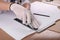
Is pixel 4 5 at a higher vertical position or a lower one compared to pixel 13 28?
higher

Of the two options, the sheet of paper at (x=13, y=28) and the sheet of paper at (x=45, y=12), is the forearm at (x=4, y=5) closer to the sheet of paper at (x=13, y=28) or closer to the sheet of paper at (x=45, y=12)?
the sheet of paper at (x=13, y=28)

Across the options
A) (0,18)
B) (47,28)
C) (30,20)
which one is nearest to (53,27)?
(47,28)

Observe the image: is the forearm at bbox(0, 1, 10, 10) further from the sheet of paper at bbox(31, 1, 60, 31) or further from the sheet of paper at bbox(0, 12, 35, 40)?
the sheet of paper at bbox(31, 1, 60, 31)

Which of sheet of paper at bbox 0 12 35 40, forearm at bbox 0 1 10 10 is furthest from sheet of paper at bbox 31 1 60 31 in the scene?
forearm at bbox 0 1 10 10

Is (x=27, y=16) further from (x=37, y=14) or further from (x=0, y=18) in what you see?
(x=0, y=18)

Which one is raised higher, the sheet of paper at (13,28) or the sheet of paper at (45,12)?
the sheet of paper at (45,12)

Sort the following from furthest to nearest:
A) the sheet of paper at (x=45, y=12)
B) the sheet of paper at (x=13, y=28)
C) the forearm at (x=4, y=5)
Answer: the forearm at (x=4, y=5)
the sheet of paper at (x=45, y=12)
the sheet of paper at (x=13, y=28)

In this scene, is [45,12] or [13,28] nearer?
[13,28]

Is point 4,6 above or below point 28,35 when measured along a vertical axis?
above

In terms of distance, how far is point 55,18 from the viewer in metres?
0.86

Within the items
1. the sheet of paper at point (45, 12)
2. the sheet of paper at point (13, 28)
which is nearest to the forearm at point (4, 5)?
the sheet of paper at point (13, 28)

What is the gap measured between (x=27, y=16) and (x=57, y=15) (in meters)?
0.31

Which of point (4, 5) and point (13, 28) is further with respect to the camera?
point (4, 5)

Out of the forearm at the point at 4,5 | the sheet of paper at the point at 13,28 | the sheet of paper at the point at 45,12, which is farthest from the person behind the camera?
the forearm at the point at 4,5
